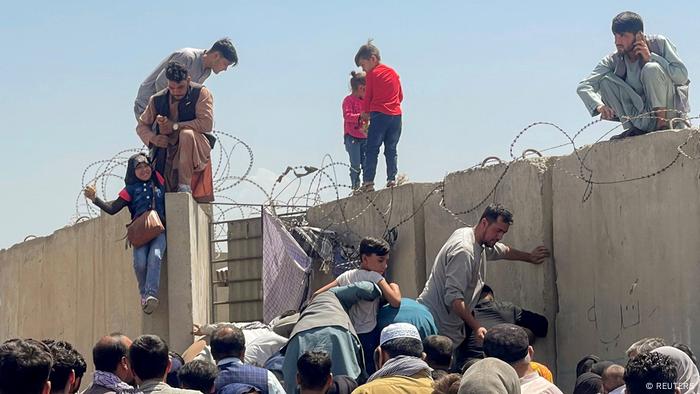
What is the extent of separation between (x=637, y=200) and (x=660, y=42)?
1296 mm

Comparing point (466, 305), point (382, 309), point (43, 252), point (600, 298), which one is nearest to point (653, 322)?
point (600, 298)

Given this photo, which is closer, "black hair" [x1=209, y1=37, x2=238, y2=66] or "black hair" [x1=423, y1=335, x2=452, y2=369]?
"black hair" [x1=423, y1=335, x2=452, y2=369]

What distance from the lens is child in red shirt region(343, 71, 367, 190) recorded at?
44.5ft

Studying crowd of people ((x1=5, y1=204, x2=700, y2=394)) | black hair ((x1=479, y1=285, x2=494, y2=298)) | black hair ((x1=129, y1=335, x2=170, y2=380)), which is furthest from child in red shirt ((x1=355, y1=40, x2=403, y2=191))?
black hair ((x1=129, y1=335, x2=170, y2=380))

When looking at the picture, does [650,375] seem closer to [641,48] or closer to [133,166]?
[641,48]

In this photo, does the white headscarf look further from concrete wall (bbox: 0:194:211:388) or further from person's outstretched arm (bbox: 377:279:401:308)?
concrete wall (bbox: 0:194:211:388)

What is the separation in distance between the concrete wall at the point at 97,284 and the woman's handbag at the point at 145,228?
164mm

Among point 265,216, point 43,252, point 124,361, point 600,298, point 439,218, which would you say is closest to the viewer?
point 124,361

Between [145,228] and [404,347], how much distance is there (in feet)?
15.2

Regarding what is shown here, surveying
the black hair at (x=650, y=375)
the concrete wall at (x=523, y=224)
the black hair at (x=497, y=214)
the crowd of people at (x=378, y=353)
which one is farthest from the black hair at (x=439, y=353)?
the concrete wall at (x=523, y=224)

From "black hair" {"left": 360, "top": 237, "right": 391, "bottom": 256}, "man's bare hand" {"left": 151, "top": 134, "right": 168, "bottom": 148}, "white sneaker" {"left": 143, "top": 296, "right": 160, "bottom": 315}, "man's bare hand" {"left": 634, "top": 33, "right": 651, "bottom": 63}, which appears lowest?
"white sneaker" {"left": 143, "top": 296, "right": 160, "bottom": 315}

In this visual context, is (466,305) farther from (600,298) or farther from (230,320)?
(230,320)

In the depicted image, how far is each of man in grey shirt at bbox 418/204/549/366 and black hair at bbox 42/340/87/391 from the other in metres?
3.94

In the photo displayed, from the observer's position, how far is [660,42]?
9.89 meters
